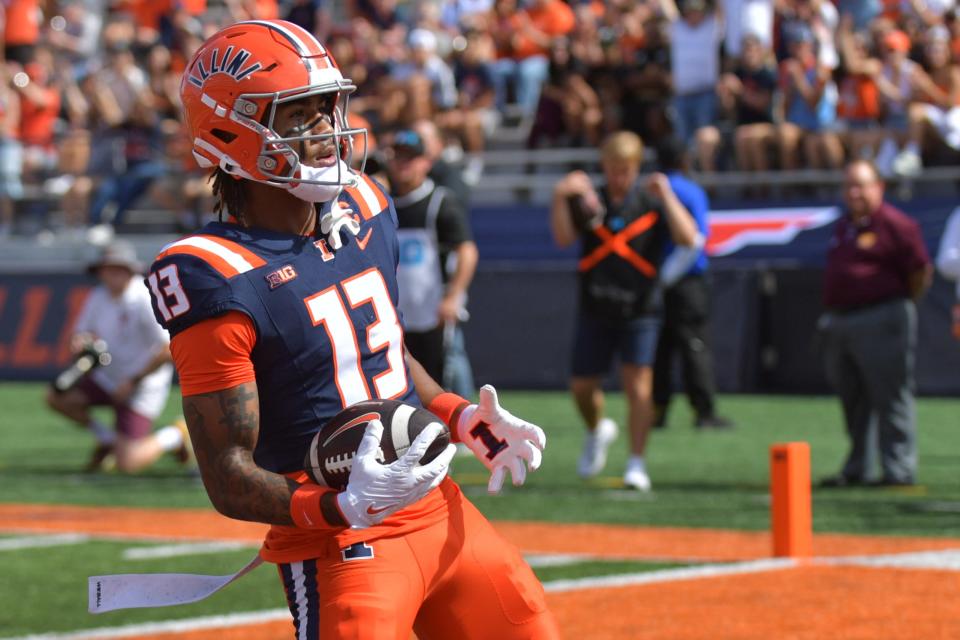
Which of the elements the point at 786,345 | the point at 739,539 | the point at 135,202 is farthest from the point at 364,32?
the point at 739,539

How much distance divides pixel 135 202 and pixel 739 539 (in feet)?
46.9

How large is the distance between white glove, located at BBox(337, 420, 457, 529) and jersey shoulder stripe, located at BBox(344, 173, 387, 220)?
2.39 ft

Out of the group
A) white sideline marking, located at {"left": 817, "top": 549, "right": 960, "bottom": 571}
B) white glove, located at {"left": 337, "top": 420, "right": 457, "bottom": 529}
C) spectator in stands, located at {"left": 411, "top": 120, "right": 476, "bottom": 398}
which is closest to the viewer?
white glove, located at {"left": 337, "top": 420, "right": 457, "bottom": 529}

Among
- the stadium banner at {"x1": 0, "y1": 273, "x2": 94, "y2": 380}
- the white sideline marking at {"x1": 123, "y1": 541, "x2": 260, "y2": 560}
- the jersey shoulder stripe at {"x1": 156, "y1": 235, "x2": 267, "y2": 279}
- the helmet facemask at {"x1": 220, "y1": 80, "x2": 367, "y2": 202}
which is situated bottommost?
the stadium banner at {"x1": 0, "y1": 273, "x2": 94, "y2": 380}

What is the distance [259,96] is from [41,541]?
5497mm

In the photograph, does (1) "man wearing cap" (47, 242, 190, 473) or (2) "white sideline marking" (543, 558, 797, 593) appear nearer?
(2) "white sideline marking" (543, 558, 797, 593)

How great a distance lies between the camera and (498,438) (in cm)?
375

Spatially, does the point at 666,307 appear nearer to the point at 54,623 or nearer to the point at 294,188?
the point at 54,623

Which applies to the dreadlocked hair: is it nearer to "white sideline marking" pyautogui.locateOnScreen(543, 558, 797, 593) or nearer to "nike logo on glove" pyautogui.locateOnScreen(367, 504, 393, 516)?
"nike logo on glove" pyautogui.locateOnScreen(367, 504, 393, 516)

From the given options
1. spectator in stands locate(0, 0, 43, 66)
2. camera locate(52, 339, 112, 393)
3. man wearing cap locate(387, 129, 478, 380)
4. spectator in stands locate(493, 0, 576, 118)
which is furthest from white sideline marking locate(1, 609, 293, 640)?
spectator in stands locate(0, 0, 43, 66)

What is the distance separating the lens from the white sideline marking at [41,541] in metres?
8.38

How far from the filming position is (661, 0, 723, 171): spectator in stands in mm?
16297

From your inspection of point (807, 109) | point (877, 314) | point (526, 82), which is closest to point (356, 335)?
point (877, 314)

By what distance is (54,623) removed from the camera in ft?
21.3
